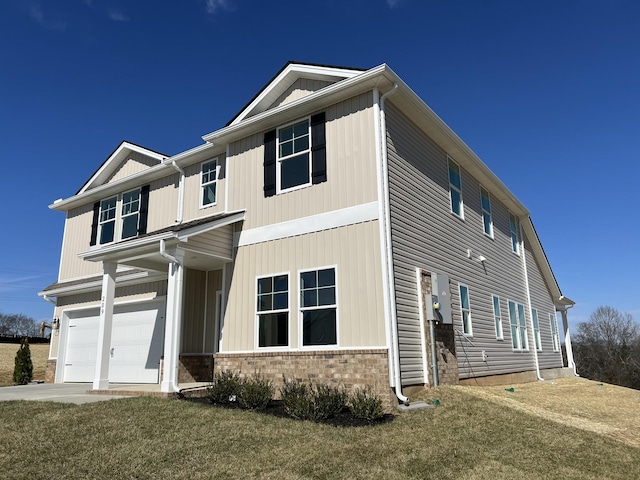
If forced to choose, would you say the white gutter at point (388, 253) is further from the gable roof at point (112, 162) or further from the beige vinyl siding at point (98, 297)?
the gable roof at point (112, 162)

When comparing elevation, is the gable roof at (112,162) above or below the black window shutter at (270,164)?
above

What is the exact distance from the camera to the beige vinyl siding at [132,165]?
15727 mm

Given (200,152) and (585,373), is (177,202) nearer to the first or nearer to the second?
(200,152)

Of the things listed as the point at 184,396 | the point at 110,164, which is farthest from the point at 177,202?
the point at 184,396

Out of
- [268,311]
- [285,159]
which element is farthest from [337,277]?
[285,159]

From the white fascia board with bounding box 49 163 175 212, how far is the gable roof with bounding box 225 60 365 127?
3650mm

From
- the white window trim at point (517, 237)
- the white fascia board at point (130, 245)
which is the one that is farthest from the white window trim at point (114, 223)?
the white window trim at point (517, 237)

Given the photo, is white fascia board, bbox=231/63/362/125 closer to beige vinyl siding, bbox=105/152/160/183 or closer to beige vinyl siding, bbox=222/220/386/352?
beige vinyl siding, bbox=222/220/386/352

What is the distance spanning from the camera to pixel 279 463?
5777 millimetres

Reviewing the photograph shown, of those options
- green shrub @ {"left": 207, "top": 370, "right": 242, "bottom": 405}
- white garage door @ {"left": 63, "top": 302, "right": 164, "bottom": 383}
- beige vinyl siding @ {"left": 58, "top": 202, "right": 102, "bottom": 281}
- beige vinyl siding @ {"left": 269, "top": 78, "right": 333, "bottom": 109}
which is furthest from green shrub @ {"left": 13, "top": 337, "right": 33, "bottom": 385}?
beige vinyl siding @ {"left": 269, "top": 78, "right": 333, "bottom": 109}

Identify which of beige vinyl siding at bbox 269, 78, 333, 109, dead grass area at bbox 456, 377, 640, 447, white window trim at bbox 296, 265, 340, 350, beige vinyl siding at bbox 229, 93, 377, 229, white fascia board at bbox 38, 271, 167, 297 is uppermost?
beige vinyl siding at bbox 269, 78, 333, 109

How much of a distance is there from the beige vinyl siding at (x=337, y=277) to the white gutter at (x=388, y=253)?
161 mm

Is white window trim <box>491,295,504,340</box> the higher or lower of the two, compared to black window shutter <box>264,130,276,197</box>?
lower

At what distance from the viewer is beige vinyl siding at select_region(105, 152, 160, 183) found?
51.6 feet
